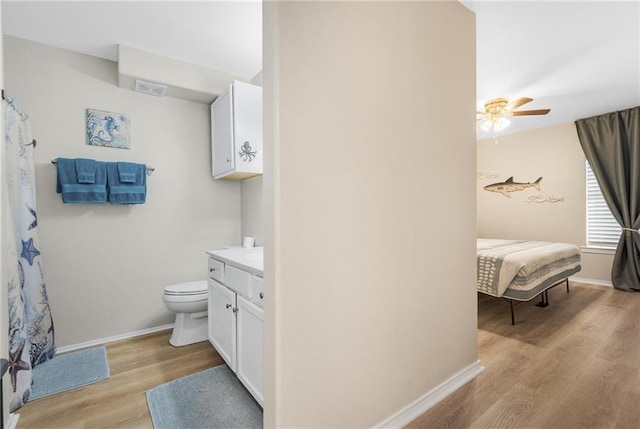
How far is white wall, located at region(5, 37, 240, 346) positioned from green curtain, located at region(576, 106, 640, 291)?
15.8 ft

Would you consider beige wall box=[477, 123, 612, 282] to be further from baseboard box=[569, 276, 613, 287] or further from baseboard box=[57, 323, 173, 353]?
baseboard box=[57, 323, 173, 353]

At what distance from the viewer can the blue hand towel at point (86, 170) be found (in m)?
2.33

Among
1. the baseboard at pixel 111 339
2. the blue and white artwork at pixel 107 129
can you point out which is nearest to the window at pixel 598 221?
the baseboard at pixel 111 339

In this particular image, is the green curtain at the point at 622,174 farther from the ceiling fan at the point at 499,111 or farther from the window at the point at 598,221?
the ceiling fan at the point at 499,111

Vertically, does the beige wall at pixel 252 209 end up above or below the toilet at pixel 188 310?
above

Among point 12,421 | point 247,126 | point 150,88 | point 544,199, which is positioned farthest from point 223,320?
point 544,199

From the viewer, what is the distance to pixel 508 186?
4.92 metres

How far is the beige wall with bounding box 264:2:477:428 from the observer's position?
44.2 inches

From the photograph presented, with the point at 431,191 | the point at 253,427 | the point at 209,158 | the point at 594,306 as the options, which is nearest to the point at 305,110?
the point at 431,191

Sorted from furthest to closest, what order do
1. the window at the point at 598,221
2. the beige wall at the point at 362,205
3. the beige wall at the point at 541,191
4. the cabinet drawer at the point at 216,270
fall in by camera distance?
the beige wall at the point at 541,191 < the window at the point at 598,221 < the cabinet drawer at the point at 216,270 < the beige wall at the point at 362,205

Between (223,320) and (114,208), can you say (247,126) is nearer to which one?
(114,208)

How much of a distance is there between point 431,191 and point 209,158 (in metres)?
2.29

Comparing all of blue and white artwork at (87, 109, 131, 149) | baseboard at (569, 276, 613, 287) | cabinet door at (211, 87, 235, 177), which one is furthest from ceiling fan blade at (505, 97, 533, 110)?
blue and white artwork at (87, 109, 131, 149)

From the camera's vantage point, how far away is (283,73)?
1098mm
